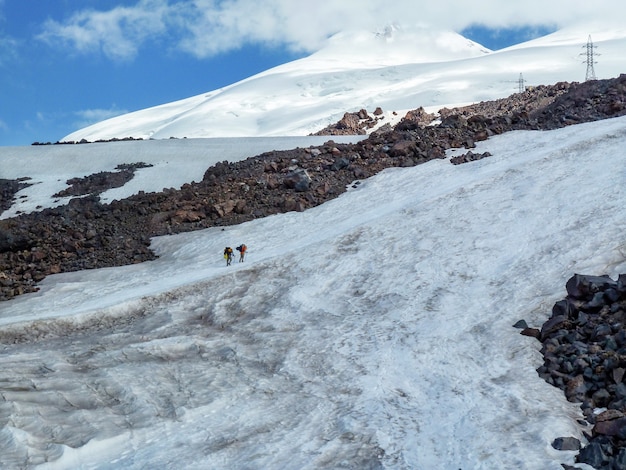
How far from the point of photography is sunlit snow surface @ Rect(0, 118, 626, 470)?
32.1 feet

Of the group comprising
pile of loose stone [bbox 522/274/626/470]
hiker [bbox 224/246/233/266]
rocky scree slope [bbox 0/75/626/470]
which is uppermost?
rocky scree slope [bbox 0/75/626/470]

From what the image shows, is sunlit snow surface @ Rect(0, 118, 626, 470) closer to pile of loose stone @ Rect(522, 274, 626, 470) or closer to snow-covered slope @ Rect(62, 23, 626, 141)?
pile of loose stone @ Rect(522, 274, 626, 470)

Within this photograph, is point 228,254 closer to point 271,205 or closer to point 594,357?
point 271,205

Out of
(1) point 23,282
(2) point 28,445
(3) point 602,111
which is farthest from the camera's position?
(3) point 602,111

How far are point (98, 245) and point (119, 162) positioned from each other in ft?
49.8

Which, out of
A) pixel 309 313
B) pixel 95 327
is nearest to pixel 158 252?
pixel 95 327

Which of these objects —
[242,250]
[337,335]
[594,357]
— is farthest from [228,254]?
[594,357]

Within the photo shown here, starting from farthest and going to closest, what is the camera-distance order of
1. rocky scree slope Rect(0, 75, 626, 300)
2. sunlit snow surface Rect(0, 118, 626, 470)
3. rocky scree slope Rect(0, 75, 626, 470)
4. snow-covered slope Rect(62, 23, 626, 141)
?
snow-covered slope Rect(62, 23, 626, 141) → rocky scree slope Rect(0, 75, 626, 300) → rocky scree slope Rect(0, 75, 626, 470) → sunlit snow surface Rect(0, 118, 626, 470)

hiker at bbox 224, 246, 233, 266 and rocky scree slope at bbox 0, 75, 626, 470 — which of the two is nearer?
rocky scree slope at bbox 0, 75, 626, 470

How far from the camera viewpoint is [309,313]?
49.2ft

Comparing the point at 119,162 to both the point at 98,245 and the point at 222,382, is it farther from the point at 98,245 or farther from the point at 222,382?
the point at 222,382

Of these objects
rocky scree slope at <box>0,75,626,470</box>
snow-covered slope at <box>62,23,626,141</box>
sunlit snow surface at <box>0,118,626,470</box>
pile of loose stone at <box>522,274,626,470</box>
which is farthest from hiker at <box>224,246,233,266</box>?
snow-covered slope at <box>62,23,626,141</box>

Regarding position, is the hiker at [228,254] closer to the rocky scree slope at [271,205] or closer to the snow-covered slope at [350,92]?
the rocky scree slope at [271,205]

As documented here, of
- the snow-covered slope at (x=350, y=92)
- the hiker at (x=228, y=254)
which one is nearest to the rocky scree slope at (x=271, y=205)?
the hiker at (x=228, y=254)
